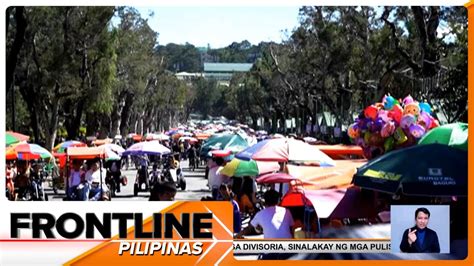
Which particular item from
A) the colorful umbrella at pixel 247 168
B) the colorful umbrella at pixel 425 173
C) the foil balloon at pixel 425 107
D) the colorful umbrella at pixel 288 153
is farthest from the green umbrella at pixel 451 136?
the colorful umbrella at pixel 247 168

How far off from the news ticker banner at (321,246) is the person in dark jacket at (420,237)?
0.59 ft

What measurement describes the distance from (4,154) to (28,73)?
1573cm

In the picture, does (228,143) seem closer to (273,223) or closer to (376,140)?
(376,140)

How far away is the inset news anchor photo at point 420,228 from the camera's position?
7379 mm

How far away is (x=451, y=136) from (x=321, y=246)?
1.65 metres

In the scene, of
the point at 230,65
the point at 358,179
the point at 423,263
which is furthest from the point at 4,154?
the point at 423,263

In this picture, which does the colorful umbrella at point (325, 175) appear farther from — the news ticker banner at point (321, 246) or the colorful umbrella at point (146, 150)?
the colorful umbrella at point (146, 150)

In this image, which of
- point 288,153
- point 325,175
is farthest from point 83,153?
point 325,175

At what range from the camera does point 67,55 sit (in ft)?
76.2

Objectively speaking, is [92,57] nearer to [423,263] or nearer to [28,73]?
[28,73]

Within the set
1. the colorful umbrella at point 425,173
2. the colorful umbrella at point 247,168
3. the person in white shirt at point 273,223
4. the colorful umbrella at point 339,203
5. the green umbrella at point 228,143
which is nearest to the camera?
the colorful umbrella at point 425,173

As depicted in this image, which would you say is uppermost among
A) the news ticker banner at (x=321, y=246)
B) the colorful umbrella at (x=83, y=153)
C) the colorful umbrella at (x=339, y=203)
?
the colorful umbrella at (x=83, y=153)

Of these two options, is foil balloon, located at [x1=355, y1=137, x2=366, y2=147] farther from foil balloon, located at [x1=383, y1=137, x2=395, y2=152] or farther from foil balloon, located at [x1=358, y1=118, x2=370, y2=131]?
foil balloon, located at [x1=383, y1=137, x2=395, y2=152]

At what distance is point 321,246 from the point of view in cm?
741
